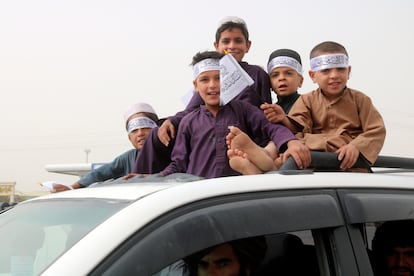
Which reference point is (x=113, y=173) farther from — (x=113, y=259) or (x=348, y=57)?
(x=113, y=259)

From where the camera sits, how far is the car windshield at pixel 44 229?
6.20 feet

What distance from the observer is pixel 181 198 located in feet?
6.27

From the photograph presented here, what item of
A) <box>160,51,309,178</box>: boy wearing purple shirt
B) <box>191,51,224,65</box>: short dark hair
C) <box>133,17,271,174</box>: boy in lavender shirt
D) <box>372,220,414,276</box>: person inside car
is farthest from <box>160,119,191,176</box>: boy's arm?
<box>372,220,414,276</box>: person inside car

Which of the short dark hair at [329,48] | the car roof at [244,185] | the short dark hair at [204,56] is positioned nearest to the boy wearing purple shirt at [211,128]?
the short dark hair at [204,56]

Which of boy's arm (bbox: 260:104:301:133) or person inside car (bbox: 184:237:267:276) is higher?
boy's arm (bbox: 260:104:301:133)

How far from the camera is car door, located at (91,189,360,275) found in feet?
5.67

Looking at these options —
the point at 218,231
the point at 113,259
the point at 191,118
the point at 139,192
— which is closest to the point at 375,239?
the point at 218,231

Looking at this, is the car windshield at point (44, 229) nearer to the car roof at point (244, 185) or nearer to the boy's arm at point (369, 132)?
the car roof at point (244, 185)

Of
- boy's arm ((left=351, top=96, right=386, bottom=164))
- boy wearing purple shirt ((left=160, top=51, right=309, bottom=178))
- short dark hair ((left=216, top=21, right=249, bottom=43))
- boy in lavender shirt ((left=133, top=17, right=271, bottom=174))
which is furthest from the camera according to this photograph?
short dark hair ((left=216, top=21, right=249, bottom=43))

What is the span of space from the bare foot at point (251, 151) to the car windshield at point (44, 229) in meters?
0.97

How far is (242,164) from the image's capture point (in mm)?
2879

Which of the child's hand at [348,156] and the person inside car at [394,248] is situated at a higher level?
the child's hand at [348,156]

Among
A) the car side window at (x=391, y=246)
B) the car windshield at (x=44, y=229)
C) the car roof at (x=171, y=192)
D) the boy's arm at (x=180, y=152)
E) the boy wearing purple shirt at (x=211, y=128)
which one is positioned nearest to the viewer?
the car roof at (x=171, y=192)

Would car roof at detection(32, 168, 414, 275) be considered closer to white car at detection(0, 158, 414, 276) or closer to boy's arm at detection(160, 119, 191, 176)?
white car at detection(0, 158, 414, 276)
